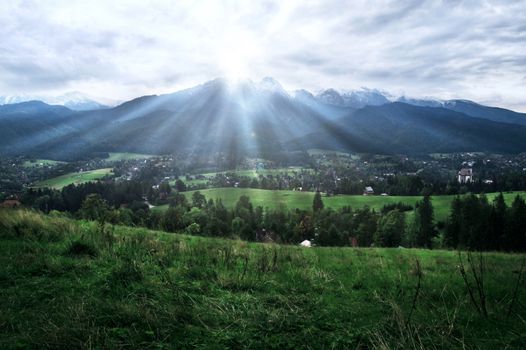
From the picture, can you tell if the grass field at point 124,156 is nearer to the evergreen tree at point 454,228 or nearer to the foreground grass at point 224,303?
the evergreen tree at point 454,228

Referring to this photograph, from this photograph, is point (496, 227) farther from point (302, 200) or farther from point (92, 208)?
point (92, 208)

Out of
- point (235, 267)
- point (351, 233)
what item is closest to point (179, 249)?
point (235, 267)

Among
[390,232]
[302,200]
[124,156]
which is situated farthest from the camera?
[124,156]

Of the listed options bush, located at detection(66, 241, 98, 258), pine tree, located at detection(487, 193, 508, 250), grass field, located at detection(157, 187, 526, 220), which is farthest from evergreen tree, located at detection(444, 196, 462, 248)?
bush, located at detection(66, 241, 98, 258)

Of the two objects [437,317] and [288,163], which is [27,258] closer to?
[437,317]

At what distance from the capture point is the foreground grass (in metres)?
3.37

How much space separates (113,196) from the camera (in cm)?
7431

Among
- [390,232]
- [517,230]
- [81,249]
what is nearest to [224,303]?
[81,249]

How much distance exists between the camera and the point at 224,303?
439 centimetres

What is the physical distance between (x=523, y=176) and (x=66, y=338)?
150335mm

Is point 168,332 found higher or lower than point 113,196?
higher

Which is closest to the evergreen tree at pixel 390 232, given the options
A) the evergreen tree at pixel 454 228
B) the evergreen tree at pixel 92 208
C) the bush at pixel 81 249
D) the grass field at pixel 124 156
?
the evergreen tree at pixel 454 228

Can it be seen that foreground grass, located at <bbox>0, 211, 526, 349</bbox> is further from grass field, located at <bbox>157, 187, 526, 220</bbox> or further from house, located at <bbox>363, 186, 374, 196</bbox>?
house, located at <bbox>363, 186, 374, 196</bbox>

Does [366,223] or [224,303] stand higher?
[224,303]
